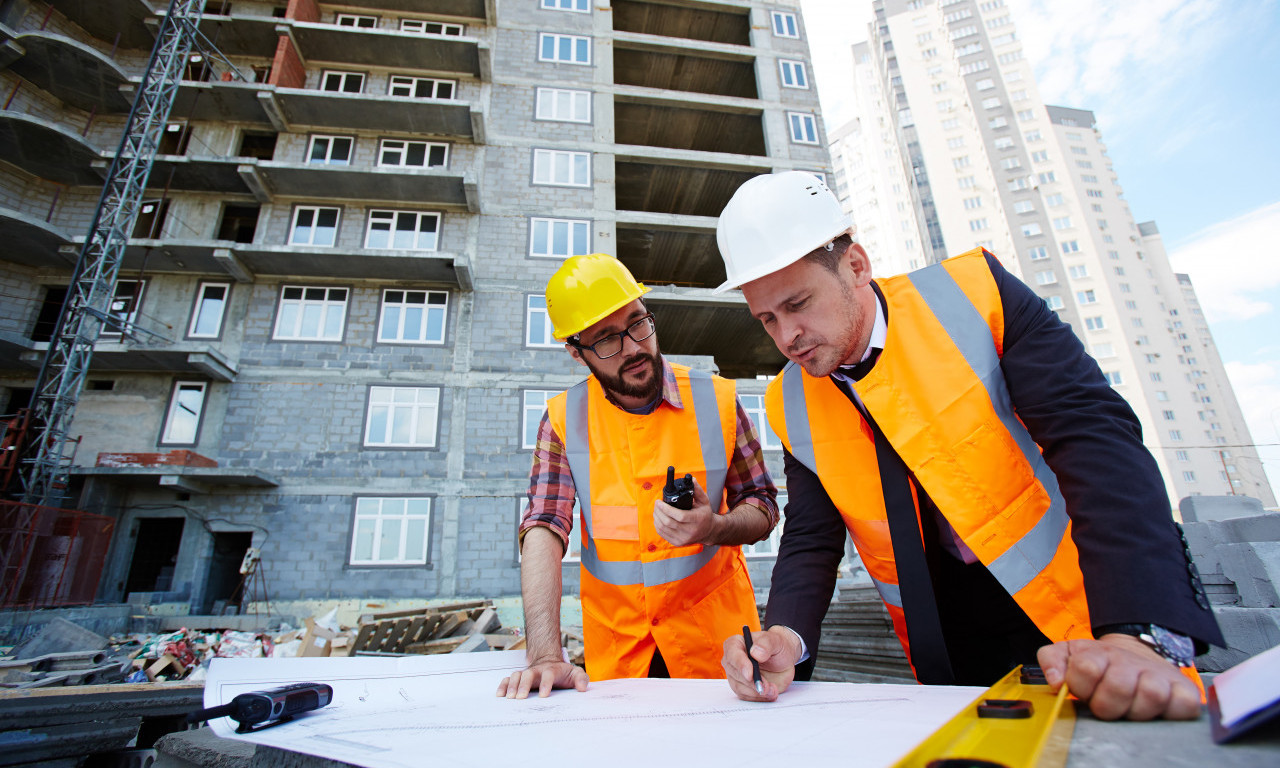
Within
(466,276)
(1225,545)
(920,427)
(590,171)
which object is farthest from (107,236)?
(1225,545)

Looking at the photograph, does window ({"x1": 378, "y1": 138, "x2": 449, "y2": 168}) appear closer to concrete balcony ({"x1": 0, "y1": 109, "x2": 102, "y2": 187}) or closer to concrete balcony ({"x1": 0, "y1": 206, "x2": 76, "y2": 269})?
concrete balcony ({"x1": 0, "y1": 109, "x2": 102, "y2": 187})

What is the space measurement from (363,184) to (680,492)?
53.2 feet

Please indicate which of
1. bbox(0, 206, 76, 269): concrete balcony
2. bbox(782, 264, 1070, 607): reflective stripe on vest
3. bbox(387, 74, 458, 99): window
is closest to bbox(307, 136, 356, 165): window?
bbox(387, 74, 458, 99): window

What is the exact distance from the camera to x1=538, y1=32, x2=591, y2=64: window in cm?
1803

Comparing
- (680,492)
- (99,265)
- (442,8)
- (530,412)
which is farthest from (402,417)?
(442,8)

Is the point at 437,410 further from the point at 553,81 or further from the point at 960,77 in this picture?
the point at 960,77

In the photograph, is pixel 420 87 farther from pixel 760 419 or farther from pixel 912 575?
pixel 912 575

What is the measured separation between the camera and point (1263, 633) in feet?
9.00

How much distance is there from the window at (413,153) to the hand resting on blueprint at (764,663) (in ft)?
57.1

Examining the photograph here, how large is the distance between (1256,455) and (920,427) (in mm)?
79078

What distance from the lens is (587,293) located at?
2508 millimetres

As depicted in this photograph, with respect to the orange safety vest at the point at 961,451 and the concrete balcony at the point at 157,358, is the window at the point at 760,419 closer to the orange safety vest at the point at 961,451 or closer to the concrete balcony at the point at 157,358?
the concrete balcony at the point at 157,358

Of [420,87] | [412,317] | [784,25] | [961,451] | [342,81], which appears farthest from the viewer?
[784,25]

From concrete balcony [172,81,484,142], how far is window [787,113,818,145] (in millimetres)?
9867
